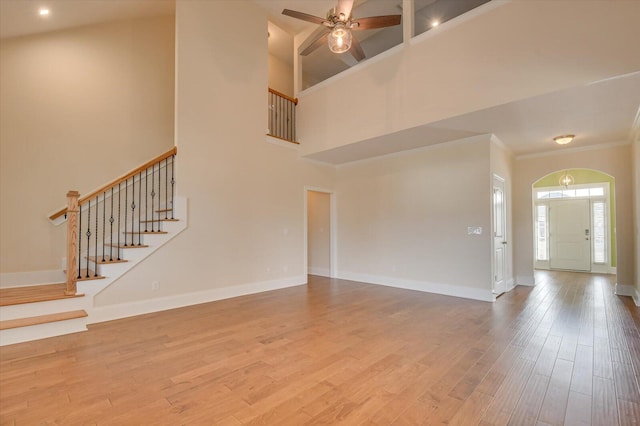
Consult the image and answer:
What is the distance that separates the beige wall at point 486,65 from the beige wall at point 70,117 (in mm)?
3505

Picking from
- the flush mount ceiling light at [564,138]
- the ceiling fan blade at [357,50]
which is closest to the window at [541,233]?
the flush mount ceiling light at [564,138]

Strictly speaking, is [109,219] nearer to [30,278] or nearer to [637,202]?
[30,278]

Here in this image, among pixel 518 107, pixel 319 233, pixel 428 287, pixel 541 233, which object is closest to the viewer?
pixel 518 107

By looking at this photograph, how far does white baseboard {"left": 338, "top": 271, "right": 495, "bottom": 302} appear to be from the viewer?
496cm

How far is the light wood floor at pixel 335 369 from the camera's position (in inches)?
77.0

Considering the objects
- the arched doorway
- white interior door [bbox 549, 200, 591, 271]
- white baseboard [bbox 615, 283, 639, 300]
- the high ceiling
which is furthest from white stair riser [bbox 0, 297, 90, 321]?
white interior door [bbox 549, 200, 591, 271]

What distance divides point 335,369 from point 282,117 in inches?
217

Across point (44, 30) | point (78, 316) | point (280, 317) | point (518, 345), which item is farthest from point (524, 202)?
point (44, 30)

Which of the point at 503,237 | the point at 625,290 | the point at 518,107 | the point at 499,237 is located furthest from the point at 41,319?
the point at 625,290

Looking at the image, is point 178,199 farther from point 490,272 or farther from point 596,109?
point 596,109

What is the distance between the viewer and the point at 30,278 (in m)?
4.25

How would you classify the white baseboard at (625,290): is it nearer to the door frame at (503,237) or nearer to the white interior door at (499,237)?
the door frame at (503,237)

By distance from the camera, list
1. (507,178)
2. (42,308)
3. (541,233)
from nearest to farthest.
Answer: (42,308)
(507,178)
(541,233)

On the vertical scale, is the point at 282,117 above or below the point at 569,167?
above
